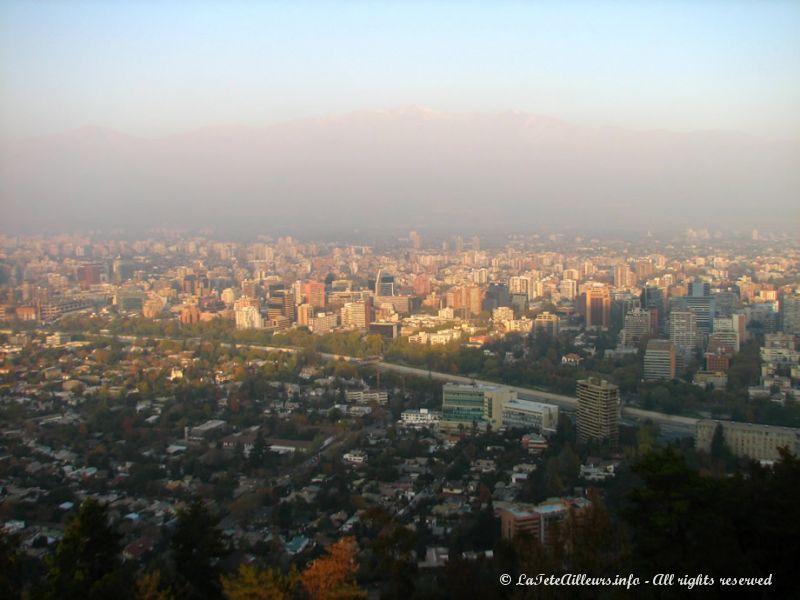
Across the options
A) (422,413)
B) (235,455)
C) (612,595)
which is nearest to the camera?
(612,595)

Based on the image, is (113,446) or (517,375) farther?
(517,375)

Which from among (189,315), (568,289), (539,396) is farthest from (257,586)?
(568,289)

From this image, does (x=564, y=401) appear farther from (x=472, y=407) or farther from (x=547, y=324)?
(x=547, y=324)

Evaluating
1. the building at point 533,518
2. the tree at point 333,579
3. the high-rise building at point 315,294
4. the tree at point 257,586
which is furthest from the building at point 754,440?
the high-rise building at point 315,294

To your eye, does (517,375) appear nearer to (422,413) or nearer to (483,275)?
(422,413)

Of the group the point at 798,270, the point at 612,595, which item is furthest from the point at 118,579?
the point at 798,270

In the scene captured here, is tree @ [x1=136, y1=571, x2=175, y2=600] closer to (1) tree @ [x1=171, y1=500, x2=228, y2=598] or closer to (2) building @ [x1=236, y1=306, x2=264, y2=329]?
(1) tree @ [x1=171, y1=500, x2=228, y2=598]

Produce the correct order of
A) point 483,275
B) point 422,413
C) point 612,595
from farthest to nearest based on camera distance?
point 483,275, point 422,413, point 612,595
